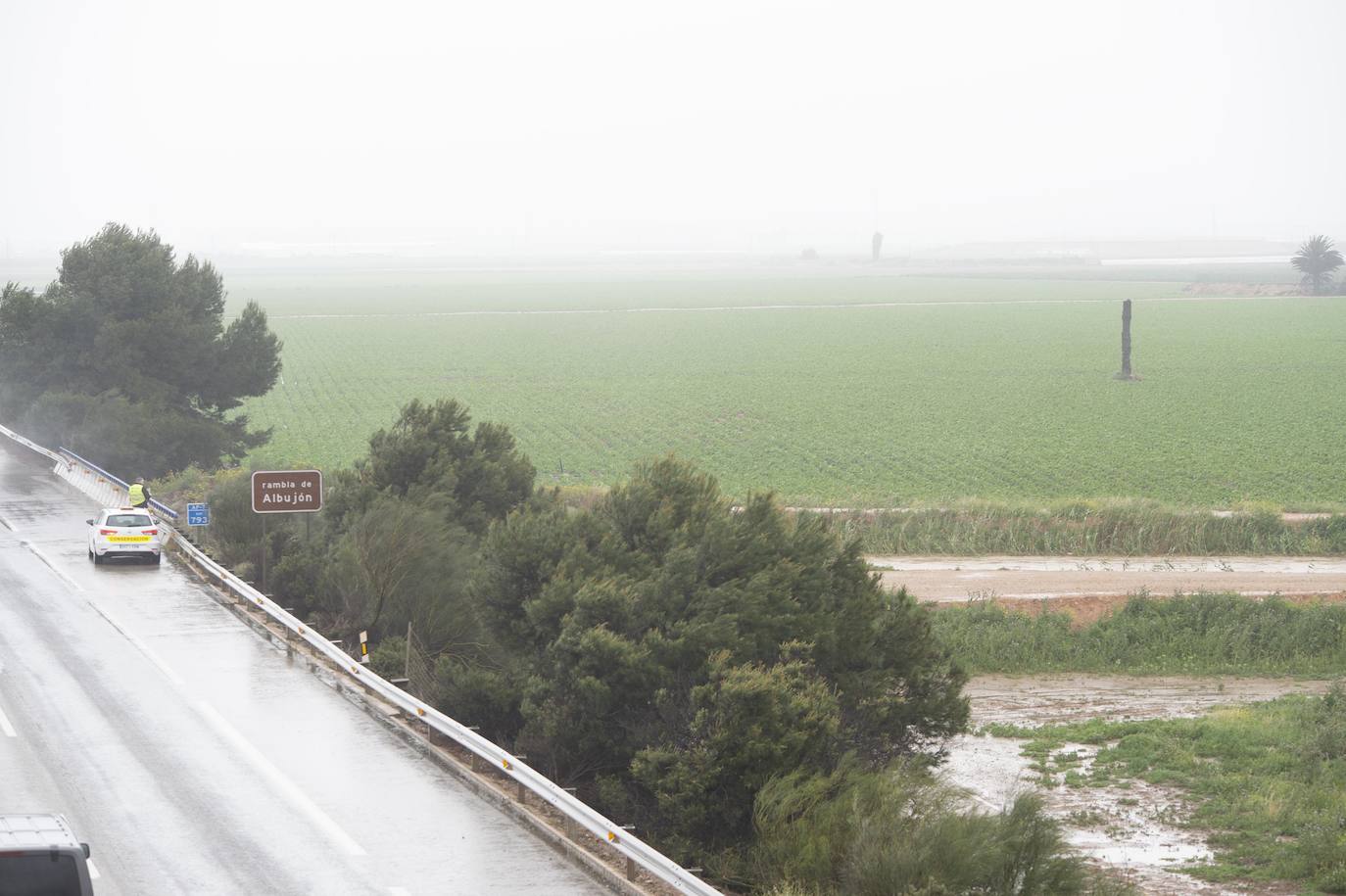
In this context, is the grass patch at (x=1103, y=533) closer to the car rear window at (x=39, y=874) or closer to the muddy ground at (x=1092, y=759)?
the muddy ground at (x=1092, y=759)

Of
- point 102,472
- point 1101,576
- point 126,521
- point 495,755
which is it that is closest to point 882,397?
point 1101,576

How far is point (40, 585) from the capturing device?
2877 cm

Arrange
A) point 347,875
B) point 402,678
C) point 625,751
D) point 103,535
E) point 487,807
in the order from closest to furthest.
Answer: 1. point 347,875
2. point 487,807
3. point 625,751
4. point 402,678
5. point 103,535

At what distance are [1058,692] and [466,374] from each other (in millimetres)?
64264

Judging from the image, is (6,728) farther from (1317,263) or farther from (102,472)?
(1317,263)

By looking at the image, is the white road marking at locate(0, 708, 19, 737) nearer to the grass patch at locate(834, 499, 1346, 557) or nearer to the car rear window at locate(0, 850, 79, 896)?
the car rear window at locate(0, 850, 79, 896)

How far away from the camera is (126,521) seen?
1224 inches

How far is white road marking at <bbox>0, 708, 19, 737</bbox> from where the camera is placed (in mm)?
18281

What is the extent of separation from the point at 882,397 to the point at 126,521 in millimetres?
48922

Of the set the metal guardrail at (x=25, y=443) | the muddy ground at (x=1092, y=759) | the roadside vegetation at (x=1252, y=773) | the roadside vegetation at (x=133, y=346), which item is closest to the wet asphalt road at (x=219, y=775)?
the muddy ground at (x=1092, y=759)

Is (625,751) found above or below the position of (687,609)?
below

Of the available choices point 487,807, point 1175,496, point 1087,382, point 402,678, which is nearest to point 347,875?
point 487,807

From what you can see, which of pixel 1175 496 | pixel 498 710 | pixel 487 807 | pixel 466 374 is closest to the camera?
pixel 487 807

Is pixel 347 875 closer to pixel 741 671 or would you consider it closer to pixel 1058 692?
pixel 741 671
